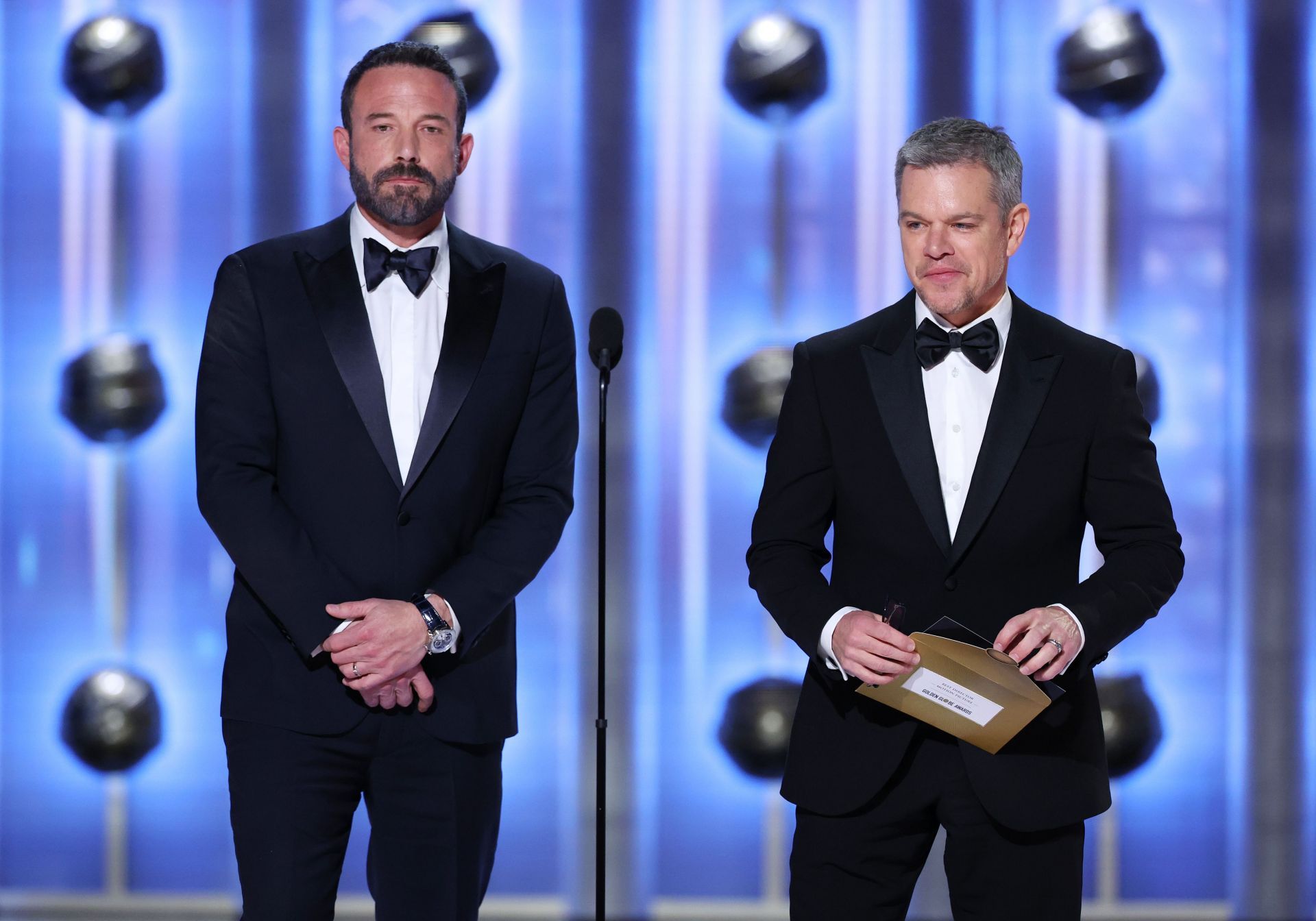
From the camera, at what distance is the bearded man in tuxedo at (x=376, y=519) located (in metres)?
2.35

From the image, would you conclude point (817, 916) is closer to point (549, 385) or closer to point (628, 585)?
point (549, 385)

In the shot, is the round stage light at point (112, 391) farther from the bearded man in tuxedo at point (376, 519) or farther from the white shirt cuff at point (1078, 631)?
the white shirt cuff at point (1078, 631)

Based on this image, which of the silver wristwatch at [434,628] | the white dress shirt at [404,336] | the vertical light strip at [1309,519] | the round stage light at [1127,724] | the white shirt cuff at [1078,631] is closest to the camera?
the white shirt cuff at [1078,631]

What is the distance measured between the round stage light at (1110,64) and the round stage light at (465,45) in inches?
59.3

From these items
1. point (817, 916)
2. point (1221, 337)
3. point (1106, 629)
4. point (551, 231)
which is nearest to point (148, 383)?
point (551, 231)

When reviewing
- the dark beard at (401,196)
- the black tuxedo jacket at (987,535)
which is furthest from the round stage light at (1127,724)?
the dark beard at (401,196)

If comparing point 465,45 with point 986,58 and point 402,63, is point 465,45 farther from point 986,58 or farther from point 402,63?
point 986,58

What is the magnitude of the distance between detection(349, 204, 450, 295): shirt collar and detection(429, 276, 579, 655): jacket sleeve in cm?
21

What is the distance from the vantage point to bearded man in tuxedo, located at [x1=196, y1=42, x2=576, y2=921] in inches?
92.7

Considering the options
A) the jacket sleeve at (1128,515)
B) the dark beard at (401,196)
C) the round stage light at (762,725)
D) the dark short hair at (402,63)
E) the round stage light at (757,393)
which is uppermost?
the dark short hair at (402,63)

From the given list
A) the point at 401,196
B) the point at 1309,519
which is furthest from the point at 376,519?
the point at 1309,519

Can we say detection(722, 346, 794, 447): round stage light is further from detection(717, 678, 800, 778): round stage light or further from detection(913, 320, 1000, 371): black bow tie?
detection(913, 320, 1000, 371): black bow tie

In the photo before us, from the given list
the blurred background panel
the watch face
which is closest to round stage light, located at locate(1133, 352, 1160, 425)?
the blurred background panel

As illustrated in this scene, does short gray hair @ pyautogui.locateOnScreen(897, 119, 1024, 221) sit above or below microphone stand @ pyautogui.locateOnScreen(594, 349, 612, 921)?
above
